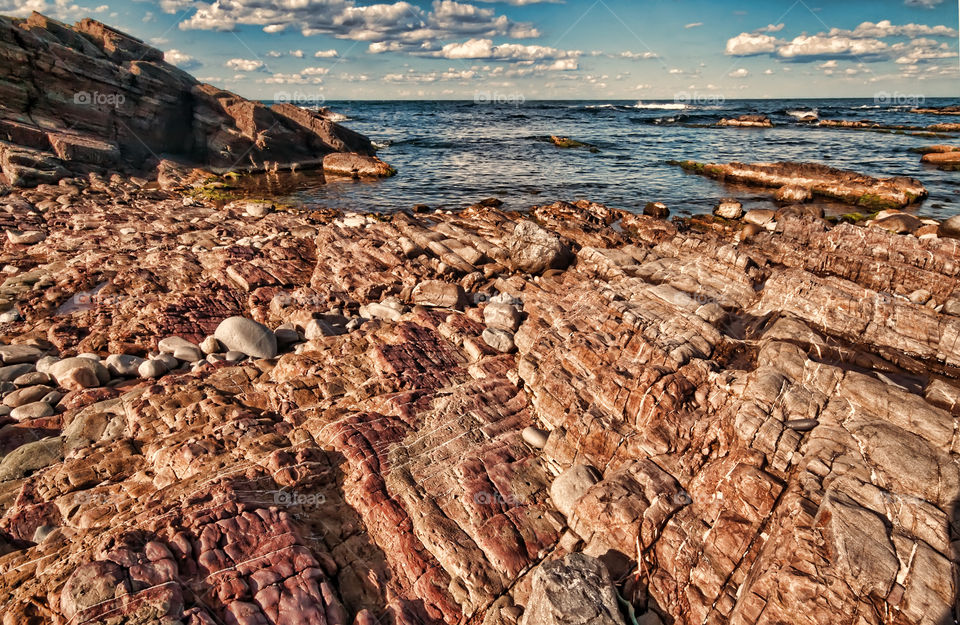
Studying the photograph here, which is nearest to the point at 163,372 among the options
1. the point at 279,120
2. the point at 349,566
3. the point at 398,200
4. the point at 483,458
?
the point at 349,566

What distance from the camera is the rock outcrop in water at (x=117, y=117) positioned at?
93.8ft

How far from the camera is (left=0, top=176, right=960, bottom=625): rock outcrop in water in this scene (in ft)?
19.5

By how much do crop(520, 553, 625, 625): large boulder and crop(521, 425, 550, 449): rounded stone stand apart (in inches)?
103

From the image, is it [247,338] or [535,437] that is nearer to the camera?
[535,437]

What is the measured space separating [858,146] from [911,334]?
62.4m

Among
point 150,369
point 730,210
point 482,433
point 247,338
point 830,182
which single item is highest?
point 830,182

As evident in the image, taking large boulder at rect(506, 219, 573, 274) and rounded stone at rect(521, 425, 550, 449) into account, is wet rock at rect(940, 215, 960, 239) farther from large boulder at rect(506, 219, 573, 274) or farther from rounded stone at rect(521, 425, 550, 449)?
rounded stone at rect(521, 425, 550, 449)

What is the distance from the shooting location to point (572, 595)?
587 cm

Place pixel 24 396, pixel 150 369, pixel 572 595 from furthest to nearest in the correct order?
1. pixel 150 369
2. pixel 24 396
3. pixel 572 595

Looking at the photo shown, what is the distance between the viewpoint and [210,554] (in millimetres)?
6156

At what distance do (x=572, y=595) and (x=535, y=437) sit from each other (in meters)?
3.27

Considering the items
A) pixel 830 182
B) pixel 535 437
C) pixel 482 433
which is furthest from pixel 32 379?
pixel 830 182

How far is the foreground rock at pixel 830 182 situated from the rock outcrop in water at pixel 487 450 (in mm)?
22332

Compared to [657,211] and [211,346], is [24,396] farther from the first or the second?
[657,211]
